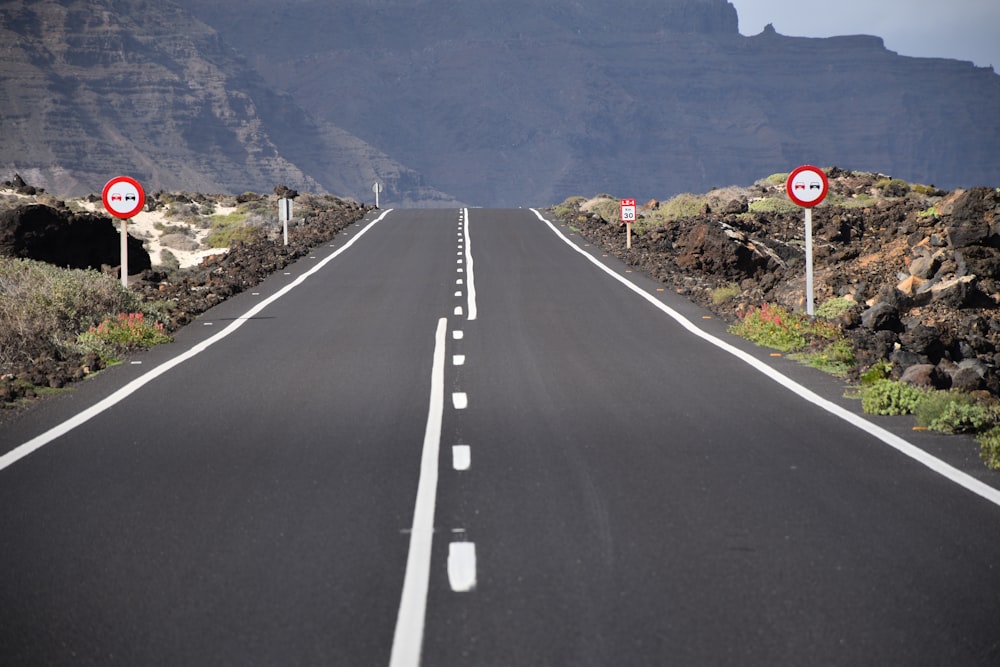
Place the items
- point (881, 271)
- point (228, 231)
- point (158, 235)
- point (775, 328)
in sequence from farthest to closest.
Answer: point (228, 231) → point (158, 235) → point (881, 271) → point (775, 328)

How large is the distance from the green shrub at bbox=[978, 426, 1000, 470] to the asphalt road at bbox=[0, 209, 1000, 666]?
186mm

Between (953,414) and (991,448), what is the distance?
1.07 metres

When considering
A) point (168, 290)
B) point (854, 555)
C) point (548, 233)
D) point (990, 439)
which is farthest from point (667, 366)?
point (548, 233)

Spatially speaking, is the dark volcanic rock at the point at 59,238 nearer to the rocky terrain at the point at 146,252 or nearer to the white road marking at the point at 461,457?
the rocky terrain at the point at 146,252

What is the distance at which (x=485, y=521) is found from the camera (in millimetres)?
7262

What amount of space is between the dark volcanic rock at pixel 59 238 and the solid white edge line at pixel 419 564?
71.2ft

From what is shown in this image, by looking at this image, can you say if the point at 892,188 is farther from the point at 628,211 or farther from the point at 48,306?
the point at 48,306

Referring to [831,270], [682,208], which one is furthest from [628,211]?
[682,208]

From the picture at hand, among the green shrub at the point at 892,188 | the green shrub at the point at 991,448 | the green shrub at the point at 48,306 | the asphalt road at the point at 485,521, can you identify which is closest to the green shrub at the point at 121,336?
the green shrub at the point at 48,306

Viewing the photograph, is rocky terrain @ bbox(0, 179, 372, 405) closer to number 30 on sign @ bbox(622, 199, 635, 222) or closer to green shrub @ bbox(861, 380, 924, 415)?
green shrub @ bbox(861, 380, 924, 415)

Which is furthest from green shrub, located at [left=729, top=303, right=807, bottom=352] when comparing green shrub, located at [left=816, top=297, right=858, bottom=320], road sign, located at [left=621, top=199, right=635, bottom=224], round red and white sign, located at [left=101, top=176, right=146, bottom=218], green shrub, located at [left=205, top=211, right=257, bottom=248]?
green shrub, located at [left=205, top=211, right=257, bottom=248]

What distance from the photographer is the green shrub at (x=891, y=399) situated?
35.7 ft

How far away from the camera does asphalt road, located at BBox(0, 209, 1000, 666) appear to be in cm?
541

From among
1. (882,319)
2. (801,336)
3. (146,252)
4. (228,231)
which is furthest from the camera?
(228,231)
